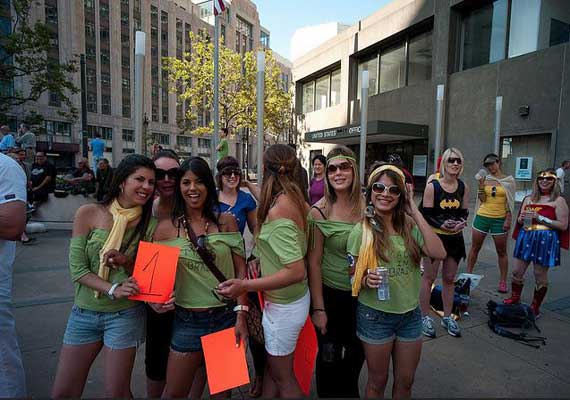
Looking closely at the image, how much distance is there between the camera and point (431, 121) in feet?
48.1

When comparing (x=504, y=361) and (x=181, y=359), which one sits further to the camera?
(x=504, y=361)

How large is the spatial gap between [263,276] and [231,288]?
26 centimetres

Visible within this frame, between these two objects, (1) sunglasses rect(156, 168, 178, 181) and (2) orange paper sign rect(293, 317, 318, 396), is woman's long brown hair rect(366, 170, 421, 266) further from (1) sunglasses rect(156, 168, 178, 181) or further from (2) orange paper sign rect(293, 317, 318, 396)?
(1) sunglasses rect(156, 168, 178, 181)

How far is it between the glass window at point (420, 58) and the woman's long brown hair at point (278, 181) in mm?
15382

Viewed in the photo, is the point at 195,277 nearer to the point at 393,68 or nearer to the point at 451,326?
the point at 451,326

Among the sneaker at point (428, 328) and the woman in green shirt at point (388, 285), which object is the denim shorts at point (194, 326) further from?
the sneaker at point (428, 328)

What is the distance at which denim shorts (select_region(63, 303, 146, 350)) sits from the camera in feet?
6.46

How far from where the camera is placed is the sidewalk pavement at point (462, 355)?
284 cm

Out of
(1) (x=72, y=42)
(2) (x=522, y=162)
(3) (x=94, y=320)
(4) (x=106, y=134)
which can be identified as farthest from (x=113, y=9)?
(3) (x=94, y=320)

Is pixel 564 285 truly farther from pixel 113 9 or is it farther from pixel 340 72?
pixel 113 9

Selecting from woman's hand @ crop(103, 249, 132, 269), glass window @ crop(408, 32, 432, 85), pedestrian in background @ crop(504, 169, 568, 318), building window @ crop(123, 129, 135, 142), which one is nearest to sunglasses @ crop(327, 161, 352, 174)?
woman's hand @ crop(103, 249, 132, 269)

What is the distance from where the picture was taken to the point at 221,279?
1.94 metres

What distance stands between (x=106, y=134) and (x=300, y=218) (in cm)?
5690

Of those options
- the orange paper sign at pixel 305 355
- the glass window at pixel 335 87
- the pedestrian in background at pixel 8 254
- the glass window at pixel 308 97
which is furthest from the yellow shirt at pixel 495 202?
the glass window at pixel 308 97
